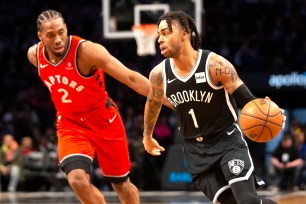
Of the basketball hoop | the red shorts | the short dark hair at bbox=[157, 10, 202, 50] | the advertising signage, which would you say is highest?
the short dark hair at bbox=[157, 10, 202, 50]

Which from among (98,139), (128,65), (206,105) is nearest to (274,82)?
(128,65)

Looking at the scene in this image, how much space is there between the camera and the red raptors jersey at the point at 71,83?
616 centimetres

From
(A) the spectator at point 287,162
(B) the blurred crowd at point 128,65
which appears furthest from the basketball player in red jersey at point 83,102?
(A) the spectator at point 287,162

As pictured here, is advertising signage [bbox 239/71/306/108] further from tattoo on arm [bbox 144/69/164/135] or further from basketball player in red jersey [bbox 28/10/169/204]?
tattoo on arm [bbox 144/69/164/135]

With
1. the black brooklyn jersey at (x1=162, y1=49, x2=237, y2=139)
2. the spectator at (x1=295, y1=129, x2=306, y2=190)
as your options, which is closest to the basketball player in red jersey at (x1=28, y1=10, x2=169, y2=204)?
the black brooklyn jersey at (x1=162, y1=49, x2=237, y2=139)

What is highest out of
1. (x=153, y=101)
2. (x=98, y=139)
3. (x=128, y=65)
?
(x=153, y=101)

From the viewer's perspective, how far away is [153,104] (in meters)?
5.75

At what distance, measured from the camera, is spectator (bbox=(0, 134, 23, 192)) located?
47.2 ft

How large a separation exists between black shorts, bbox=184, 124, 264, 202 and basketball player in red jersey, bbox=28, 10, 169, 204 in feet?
2.68

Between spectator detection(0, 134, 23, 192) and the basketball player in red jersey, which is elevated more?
the basketball player in red jersey

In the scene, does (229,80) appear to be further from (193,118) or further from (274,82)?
(274,82)

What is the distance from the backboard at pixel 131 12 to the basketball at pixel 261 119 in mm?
6984

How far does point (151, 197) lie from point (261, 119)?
7917 millimetres

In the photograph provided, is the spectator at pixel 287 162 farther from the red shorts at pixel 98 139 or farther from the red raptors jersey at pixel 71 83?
the red raptors jersey at pixel 71 83
